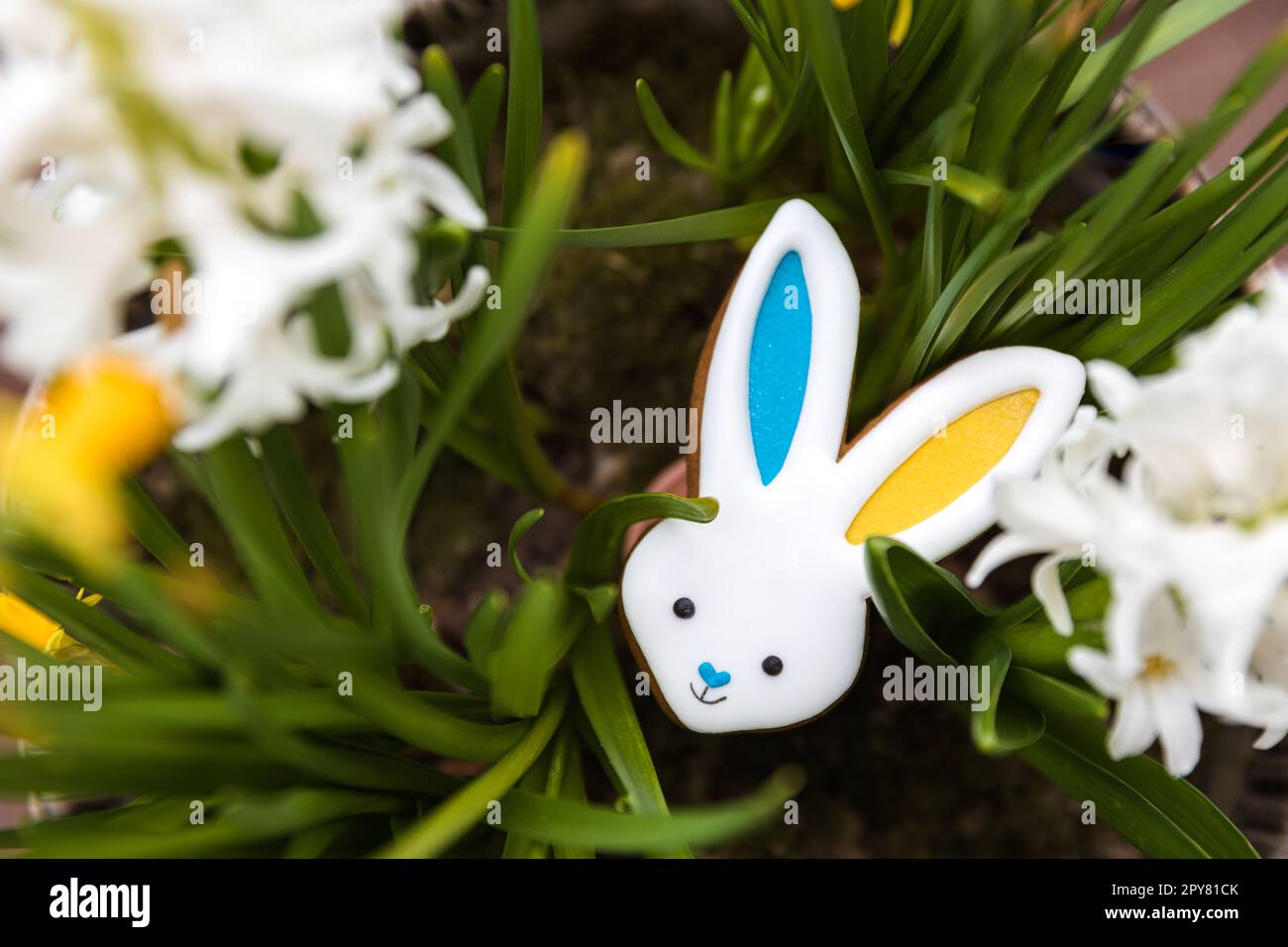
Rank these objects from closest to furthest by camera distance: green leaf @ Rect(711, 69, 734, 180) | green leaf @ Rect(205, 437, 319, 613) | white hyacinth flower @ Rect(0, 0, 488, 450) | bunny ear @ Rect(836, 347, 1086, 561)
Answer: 1. white hyacinth flower @ Rect(0, 0, 488, 450)
2. green leaf @ Rect(205, 437, 319, 613)
3. bunny ear @ Rect(836, 347, 1086, 561)
4. green leaf @ Rect(711, 69, 734, 180)

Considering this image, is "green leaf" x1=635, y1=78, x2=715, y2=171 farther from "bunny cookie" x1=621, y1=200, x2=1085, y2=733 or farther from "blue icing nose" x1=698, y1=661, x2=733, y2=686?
"blue icing nose" x1=698, y1=661, x2=733, y2=686

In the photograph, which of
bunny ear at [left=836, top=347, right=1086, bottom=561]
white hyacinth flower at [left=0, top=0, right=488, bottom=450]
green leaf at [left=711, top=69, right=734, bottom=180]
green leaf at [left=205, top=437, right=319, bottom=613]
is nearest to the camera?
white hyacinth flower at [left=0, top=0, right=488, bottom=450]

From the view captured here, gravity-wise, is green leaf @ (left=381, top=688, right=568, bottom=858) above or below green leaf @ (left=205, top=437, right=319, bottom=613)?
below

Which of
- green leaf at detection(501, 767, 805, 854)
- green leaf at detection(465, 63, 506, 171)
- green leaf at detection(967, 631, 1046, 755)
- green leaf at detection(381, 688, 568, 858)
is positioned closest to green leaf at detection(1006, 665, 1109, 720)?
green leaf at detection(967, 631, 1046, 755)

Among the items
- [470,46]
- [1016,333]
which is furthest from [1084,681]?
[470,46]

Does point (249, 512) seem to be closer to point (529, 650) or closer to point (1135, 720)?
point (529, 650)

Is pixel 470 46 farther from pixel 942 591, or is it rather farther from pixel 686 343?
pixel 942 591

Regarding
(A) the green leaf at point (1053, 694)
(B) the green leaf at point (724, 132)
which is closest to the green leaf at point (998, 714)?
(A) the green leaf at point (1053, 694)
